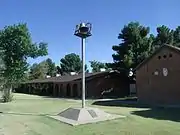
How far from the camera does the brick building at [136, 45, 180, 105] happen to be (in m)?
28.2

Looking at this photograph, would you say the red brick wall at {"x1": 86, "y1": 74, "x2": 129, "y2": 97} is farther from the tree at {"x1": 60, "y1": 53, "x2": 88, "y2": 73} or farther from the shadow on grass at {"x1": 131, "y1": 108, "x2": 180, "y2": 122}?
the tree at {"x1": 60, "y1": 53, "x2": 88, "y2": 73}

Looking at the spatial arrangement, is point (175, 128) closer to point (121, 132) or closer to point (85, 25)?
point (121, 132)

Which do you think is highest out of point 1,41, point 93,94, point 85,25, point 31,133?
point 1,41

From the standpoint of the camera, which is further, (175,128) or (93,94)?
(93,94)

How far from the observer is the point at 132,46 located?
46.2 meters

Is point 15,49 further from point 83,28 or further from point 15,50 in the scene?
point 83,28

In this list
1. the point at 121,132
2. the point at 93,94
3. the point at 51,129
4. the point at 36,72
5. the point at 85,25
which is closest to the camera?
the point at 121,132

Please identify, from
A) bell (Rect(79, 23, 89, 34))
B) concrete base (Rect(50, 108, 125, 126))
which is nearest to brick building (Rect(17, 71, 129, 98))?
bell (Rect(79, 23, 89, 34))

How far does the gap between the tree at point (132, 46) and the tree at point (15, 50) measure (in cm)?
1603

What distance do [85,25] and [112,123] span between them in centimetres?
633

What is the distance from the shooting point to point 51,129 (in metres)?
13.4

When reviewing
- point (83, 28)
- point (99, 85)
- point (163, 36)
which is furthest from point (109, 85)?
point (83, 28)

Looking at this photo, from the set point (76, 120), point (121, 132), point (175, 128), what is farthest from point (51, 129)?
point (175, 128)

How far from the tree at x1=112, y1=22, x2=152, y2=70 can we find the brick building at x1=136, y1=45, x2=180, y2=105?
39.2ft
